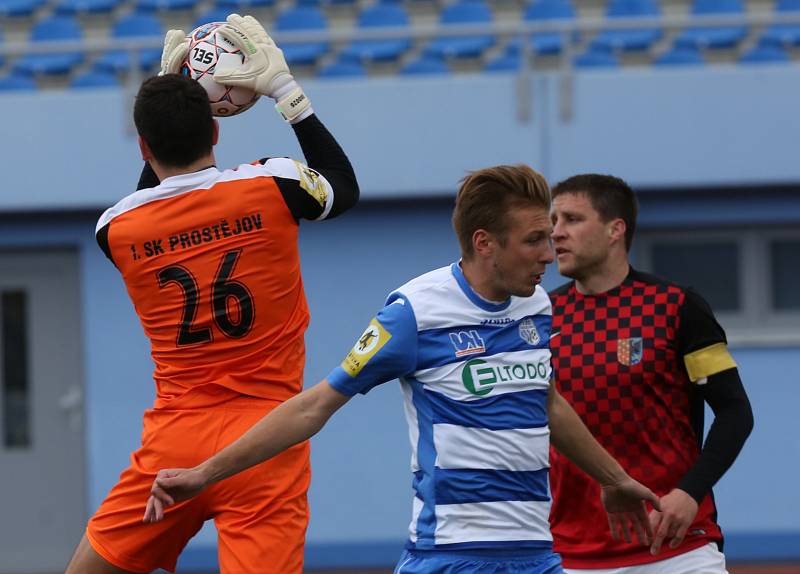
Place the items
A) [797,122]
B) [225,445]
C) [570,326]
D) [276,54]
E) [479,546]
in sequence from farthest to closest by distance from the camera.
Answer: [797,122] → [570,326] → [276,54] → [225,445] → [479,546]

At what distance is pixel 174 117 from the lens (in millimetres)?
3420

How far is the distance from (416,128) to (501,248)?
18.8 feet

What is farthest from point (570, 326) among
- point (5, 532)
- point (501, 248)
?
point (5, 532)

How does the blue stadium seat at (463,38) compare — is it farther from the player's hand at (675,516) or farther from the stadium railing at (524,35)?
the player's hand at (675,516)

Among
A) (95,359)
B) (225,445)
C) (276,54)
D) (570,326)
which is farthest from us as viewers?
(95,359)

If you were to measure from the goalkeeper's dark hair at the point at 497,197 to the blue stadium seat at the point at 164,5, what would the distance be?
8.15 m

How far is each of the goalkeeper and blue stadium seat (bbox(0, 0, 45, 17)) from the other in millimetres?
8279

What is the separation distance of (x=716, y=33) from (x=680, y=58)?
2.08ft

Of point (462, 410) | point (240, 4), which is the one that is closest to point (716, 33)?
point (240, 4)

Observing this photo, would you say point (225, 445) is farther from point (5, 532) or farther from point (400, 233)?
point (5, 532)

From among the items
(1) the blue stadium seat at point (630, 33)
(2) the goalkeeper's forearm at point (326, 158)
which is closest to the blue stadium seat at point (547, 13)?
(1) the blue stadium seat at point (630, 33)

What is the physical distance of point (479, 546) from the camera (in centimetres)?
315

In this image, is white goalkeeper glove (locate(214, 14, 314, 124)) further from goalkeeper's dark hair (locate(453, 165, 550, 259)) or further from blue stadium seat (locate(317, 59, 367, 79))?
blue stadium seat (locate(317, 59, 367, 79))

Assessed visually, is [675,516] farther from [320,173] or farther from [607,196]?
[320,173]
